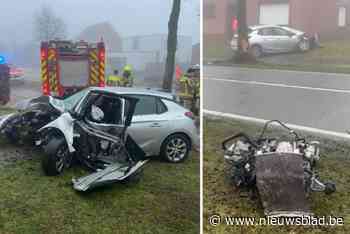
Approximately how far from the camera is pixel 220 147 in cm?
184

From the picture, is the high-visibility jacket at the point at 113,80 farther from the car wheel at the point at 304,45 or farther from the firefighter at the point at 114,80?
the car wheel at the point at 304,45

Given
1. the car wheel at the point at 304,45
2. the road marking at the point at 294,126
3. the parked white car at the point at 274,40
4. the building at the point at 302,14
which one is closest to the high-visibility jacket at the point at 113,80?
the road marking at the point at 294,126

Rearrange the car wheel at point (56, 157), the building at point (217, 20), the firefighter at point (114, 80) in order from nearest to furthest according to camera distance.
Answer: the building at point (217, 20) < the car wheel at point (56, 157) < the firefighter at point (114, 80)

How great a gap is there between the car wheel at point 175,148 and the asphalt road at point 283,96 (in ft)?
0.75

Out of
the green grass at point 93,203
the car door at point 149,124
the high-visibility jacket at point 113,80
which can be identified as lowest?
the green grass at point 93,203

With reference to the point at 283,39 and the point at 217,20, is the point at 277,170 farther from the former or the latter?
the point at 217,20

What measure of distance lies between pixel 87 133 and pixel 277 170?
3.16 feet

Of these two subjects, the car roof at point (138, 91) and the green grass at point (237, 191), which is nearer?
the green grass at point (237, 191)

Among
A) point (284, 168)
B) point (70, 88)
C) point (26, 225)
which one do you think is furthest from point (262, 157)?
point (26, 225)

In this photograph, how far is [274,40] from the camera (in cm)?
184

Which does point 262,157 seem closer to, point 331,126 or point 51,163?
point 331,126

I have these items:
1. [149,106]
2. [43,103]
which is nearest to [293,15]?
[149,106]

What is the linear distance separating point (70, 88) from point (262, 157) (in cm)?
104

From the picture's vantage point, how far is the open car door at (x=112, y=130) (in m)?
1.89
